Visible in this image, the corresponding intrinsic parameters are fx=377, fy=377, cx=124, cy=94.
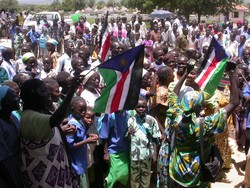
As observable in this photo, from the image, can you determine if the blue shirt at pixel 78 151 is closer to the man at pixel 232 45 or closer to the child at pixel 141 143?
the child at pixel 141 143

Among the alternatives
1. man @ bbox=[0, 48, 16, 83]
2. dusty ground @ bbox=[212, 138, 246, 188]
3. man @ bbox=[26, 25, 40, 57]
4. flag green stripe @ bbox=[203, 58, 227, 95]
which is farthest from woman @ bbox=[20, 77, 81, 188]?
man @ bbox=[26, 25, 40, 57]

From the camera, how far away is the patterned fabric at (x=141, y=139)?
4383 millimetres

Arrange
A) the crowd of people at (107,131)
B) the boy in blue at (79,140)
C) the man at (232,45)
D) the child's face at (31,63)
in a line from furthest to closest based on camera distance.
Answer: the man at (232,45)
the child's face at (31,63)
the boy in blue at (79,140)
the crowd of people at (107,131)

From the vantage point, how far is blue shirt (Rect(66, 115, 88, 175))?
12.4 feet

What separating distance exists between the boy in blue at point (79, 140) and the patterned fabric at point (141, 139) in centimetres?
65

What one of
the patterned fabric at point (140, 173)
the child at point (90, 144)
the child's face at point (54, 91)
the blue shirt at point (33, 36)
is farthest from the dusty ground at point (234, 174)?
the blue shirt at point (33, 36)

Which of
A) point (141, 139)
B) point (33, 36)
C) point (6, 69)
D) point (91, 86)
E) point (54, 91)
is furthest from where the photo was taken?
point (33, 36)

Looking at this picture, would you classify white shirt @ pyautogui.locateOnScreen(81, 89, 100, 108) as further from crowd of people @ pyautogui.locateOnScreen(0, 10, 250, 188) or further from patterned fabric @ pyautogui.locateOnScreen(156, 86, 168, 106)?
patterned fabric @ pyautogui.locateOnScreen(156, 86, 168, 106)

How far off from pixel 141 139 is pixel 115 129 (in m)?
0.33

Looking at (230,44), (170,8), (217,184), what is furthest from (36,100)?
(170,8)

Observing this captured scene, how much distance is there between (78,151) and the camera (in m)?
3.84

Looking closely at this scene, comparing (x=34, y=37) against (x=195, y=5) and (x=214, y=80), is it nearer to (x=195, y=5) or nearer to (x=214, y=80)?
(x=214, y=80)

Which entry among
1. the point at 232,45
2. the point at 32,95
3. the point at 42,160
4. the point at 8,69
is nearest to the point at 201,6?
the point at 232,45

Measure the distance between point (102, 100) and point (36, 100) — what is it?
92 centimetres
